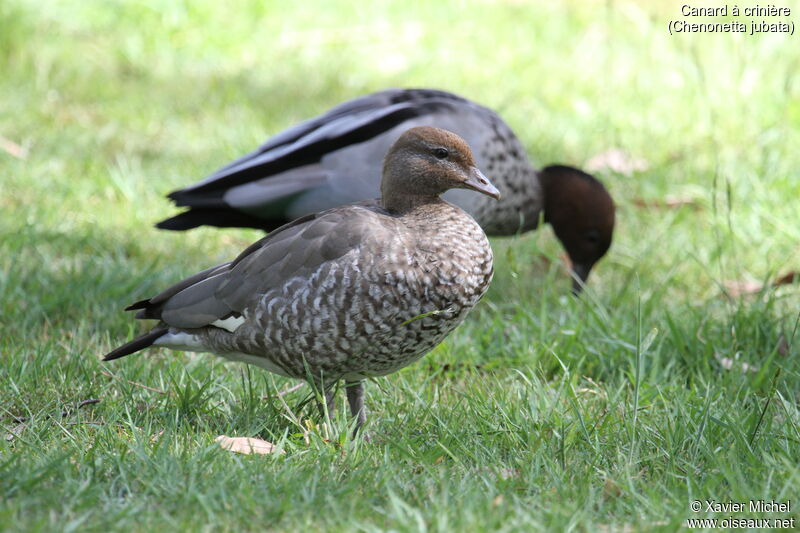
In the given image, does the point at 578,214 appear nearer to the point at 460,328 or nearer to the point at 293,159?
the point at 460,328

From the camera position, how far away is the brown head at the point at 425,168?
11.0ft

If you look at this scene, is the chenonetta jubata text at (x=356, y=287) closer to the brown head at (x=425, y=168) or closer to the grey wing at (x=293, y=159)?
the brown head at (x=425, y=168)

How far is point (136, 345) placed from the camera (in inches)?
130

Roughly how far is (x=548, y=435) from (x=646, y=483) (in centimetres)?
37

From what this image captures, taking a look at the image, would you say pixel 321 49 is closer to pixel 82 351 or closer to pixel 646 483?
pixel 82 351

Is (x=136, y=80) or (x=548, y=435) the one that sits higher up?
(x=136, y=80)

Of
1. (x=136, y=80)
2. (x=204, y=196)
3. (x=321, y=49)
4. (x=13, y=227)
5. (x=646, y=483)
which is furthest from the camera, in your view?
(x=321, y=49)

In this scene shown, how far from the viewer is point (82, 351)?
141 inches

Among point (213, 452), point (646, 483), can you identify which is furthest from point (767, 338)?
point (213, 452)

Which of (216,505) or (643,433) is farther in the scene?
(643,433)

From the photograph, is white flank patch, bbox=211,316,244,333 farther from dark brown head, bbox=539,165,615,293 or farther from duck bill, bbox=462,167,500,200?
dark brown head, bbox=539,165,615,293

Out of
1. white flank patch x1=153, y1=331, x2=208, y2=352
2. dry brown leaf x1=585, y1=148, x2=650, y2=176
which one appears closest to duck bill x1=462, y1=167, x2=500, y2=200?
white flank patch x1=153, y1=331, x2=208, y2=352

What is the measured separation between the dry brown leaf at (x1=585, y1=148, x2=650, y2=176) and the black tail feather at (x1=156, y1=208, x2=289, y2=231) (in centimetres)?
228

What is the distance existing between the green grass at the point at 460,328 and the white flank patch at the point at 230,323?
22cm
